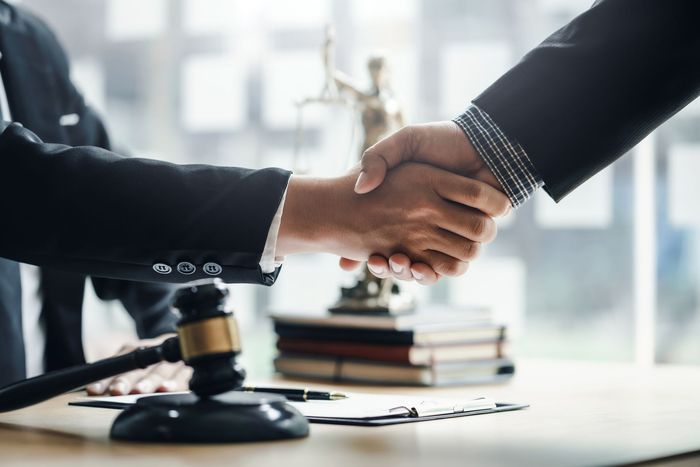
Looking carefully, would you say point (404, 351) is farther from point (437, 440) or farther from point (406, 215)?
point (437, 440)

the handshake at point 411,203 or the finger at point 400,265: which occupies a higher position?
the handshake at point 411,203

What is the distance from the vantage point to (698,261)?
2.06m

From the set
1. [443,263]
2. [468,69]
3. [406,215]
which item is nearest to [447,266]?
[443,263]

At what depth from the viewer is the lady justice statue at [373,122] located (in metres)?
1.65

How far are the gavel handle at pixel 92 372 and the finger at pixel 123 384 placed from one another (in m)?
0.32

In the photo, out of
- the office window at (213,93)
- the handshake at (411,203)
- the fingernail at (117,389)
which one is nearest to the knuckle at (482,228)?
the handshake at (411,203)

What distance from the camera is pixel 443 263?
56.5 inches

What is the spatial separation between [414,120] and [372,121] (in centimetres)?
79

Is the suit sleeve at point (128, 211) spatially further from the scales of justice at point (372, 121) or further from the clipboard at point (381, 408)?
the scales of justice at point (372, 121)

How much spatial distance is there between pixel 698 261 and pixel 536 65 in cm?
99

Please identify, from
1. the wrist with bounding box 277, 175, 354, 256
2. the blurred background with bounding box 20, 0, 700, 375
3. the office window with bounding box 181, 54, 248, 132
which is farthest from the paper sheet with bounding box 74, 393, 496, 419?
the office window with bounding box 181, 54, 248, 132

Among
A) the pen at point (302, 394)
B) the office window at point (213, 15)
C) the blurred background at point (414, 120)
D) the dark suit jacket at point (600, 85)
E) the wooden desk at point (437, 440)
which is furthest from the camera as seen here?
the office window at point (213, 15)

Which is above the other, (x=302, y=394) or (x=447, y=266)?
(x=447, y=266)

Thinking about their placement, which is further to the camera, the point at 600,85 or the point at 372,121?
the point at 372,121
